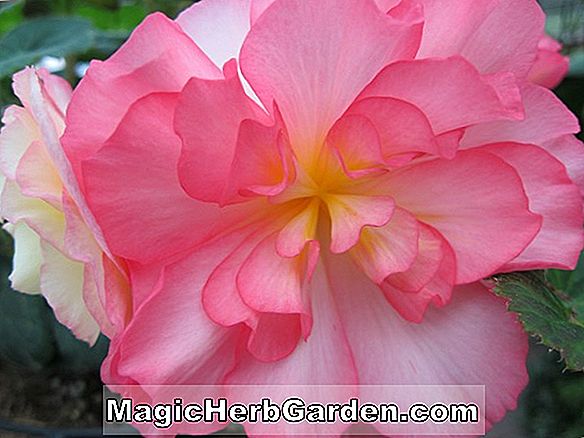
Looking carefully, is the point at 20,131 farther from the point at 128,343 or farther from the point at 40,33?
the point at 40,33

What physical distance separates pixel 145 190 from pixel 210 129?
4 centimetres

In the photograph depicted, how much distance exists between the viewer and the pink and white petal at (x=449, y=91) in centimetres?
28

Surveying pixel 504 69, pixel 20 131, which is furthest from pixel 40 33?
pixel 504 69

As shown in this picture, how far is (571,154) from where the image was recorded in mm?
333

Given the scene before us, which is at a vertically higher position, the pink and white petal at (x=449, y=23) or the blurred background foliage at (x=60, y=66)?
the pink and white petal at (x=449, y=23)

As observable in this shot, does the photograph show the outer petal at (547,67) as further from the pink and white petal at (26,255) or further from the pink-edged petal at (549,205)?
the pink and white petal at (26,255)

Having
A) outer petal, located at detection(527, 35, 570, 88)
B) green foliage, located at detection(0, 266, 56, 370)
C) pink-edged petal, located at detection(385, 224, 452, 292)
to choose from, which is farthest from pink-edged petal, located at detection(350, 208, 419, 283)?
green foliage, located at detection(0, 266, 56, 370)

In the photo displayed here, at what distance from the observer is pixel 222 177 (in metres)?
0.29

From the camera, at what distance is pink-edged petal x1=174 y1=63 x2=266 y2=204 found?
0.27 meters

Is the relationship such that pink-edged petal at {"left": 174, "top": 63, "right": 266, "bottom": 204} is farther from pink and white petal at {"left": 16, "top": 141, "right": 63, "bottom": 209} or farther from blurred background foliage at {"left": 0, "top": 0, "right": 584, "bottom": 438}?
blurred background foliage at {"left": 0, "top": 0, "right": 584, "bottom": 438}

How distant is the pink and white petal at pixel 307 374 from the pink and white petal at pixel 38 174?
0.11m

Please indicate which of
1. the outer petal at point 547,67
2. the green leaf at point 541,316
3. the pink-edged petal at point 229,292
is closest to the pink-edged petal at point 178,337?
the pink-edged petal at point 229,292

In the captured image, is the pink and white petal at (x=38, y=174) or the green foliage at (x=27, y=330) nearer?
the pink and white petal at (x=38, y=174)

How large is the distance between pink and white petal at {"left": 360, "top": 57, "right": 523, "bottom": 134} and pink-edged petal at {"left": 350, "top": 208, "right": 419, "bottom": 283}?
4cm
